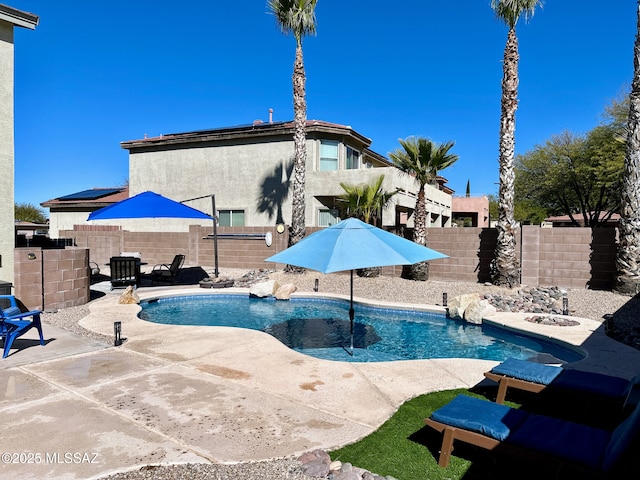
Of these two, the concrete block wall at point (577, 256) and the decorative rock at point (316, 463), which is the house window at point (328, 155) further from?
the decorative rock at point (316, 463)

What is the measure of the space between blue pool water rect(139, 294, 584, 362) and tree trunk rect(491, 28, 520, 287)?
15.7ft

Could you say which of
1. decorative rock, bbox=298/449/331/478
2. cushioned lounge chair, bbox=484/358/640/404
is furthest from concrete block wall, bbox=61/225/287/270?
decorative rock, bbox=298/449/331/478

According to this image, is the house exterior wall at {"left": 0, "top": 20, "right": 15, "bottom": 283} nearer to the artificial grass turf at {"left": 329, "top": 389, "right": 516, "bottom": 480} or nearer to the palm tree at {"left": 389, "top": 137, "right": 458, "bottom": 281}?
the artificial grass turf at {"left": 329, "top": 389, "right": 516, "bottom": 480}

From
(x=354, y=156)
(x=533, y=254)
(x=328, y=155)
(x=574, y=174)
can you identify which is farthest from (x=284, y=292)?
(x=574, y=174)

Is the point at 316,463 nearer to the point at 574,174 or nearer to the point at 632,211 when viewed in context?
the point at 632,211

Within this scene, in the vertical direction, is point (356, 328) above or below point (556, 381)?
below

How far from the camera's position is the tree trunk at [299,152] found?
1883 centimetres

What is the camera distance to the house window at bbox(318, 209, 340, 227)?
905 inches

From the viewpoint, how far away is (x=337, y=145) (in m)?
23.4

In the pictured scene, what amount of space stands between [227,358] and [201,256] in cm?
1718

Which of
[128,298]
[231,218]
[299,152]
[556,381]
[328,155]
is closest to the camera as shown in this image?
[556,381]

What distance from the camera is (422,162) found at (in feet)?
55.5

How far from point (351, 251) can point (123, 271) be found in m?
10.4

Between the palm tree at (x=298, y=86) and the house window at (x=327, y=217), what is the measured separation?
4.09m
